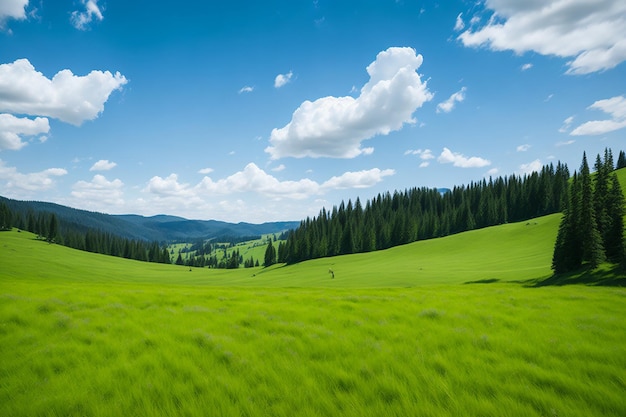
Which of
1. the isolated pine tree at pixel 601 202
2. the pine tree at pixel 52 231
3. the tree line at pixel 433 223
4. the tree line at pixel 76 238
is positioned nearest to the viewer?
the isolated pine tree at pixel 601 202

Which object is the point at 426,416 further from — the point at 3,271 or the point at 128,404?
the point at 3,271

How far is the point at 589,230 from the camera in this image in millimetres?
35500

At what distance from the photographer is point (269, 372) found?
542 centimetres

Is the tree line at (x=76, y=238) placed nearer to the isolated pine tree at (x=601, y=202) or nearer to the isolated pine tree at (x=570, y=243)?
the isolated pine tree at (x=570, y=243)

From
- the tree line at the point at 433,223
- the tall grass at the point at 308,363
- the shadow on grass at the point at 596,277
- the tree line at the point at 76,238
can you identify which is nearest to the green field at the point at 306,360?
the tall grass at the point at 308,363

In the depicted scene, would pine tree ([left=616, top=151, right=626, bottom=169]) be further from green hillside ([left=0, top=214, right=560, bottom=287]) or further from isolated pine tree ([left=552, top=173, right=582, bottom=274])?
isolated pine tree ([left=552, top=173, right=582, bottom=274])

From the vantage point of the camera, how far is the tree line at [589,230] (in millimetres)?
34969

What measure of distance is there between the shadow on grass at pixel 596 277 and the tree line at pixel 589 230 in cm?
131

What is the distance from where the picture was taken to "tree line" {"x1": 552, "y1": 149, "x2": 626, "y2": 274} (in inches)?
1377

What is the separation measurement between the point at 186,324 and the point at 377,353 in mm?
5828

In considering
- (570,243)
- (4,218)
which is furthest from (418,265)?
(4,218)

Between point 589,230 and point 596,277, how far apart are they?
6.67m

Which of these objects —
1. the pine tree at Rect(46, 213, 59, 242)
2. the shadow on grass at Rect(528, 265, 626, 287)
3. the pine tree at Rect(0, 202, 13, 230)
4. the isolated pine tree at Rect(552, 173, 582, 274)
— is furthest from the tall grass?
the pine tree at Rect(0, 202, 13, 230)

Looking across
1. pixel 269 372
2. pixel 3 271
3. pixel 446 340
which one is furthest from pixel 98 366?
pixel 3 271
